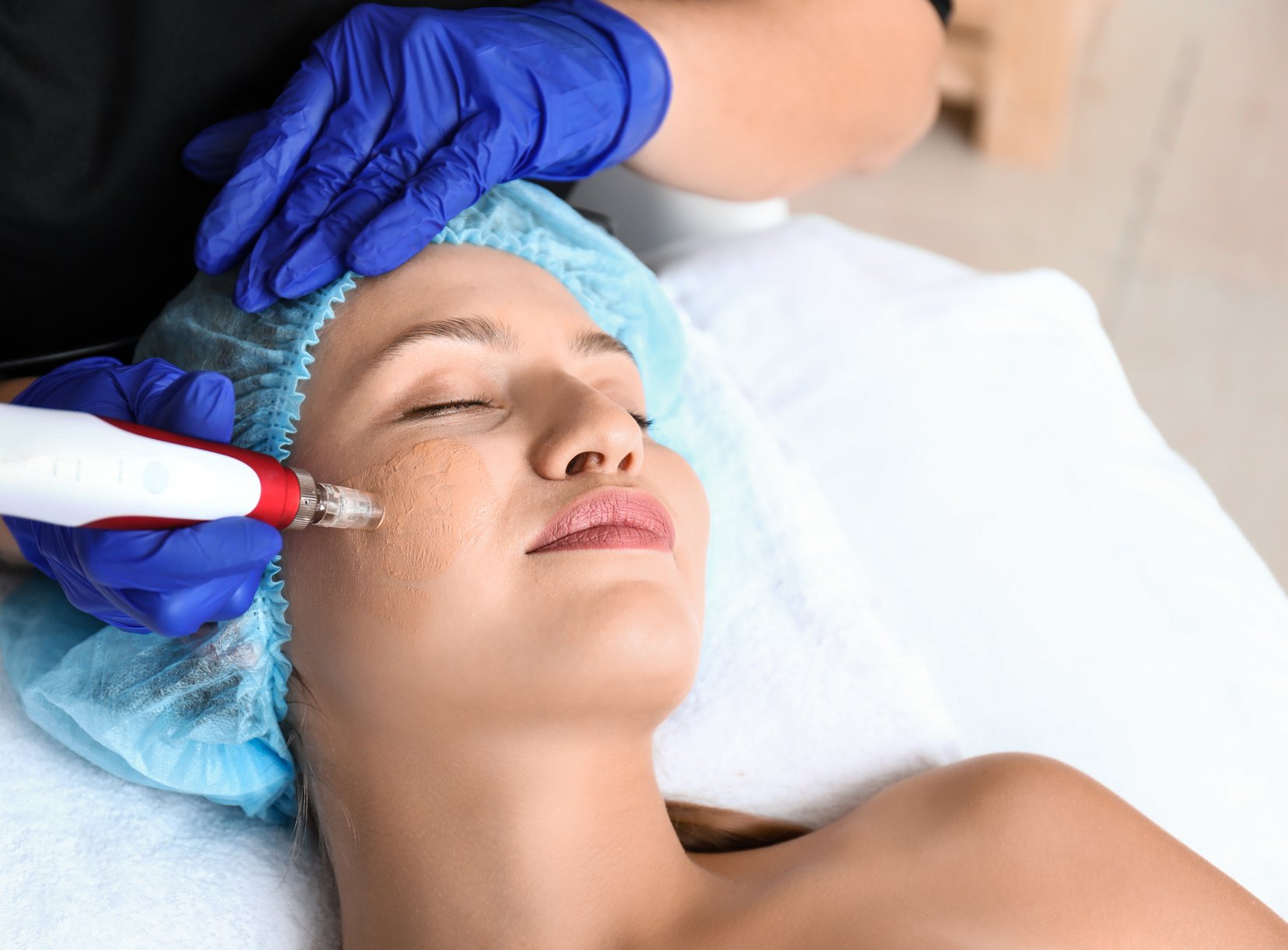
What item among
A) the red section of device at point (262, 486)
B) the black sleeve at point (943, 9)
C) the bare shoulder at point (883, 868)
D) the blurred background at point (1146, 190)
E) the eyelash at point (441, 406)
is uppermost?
the black sleeve at point (943, 9)

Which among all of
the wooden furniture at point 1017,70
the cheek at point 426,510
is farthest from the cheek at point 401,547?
the wooden furniture at point 1017,70

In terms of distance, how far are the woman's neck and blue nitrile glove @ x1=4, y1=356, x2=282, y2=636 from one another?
8.9 inches

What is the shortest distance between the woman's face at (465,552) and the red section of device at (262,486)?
0.09m

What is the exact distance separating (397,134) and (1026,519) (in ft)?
3.02

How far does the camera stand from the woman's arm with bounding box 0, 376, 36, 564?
1.31 meters

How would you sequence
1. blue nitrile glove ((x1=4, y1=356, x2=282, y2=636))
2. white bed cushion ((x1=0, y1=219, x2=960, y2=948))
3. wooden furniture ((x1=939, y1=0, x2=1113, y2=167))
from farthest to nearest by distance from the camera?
wooden furniture ((x1=939, y1=0, x2=1113, y2=167)) → white bed cushion ((x1=0, y1=219, x2=960, y2=948)) → blue nitrile glove ((x1=4, y1=356, x2=282, y2=636))

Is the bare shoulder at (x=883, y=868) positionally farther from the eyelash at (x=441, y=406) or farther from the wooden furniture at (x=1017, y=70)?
the wooden furniture at (x=1017, y=70)

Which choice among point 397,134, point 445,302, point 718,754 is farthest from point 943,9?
point 718,754

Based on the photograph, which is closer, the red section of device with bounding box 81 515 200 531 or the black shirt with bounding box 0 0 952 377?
the red section of device with bounding box 81 515 200 531

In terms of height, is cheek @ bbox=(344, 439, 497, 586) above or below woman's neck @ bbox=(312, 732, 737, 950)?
above

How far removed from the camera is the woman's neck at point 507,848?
1086 mm

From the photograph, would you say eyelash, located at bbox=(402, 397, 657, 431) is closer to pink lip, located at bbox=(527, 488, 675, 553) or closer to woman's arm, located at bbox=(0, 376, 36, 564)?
pink lip, located at bbox=(527, 488, 675, 553)

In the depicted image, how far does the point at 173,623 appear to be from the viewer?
100 centimetres

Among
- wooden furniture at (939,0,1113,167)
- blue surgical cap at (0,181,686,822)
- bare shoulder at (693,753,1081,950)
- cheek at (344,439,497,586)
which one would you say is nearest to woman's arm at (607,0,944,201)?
blue surgical cap at (0,181,686,822)
